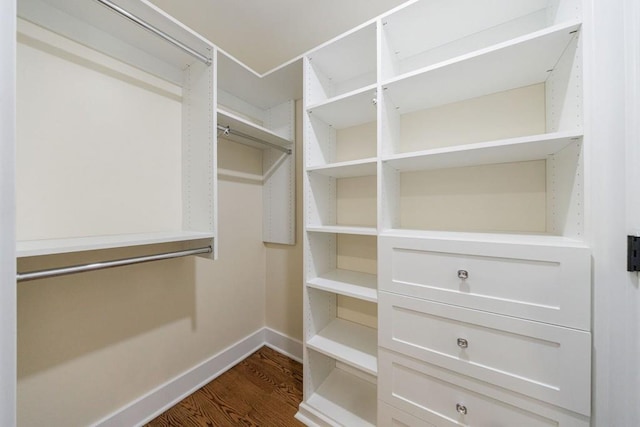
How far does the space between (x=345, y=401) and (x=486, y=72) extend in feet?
6.24

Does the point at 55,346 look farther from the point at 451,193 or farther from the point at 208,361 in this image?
the point at 451,193

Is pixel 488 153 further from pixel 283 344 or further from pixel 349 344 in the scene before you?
pixel 283 344

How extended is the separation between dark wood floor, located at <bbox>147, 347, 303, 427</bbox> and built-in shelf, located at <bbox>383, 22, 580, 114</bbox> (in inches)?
76.2

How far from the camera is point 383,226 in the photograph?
3.75 ft

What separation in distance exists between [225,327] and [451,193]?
1.86 metres

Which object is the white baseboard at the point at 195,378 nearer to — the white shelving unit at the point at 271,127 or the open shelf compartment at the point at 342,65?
the white shelving unit at the point at 271,127

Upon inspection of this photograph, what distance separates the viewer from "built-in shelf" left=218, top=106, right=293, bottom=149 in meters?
1.41

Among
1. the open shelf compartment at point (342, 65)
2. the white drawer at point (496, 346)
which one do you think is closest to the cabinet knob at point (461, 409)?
the white drawer at point (496, 346)

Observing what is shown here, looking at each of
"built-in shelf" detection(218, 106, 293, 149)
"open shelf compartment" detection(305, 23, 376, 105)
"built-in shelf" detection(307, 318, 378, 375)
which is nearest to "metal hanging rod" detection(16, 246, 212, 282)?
"built-in shelf" detection(218, 106, 293, 149)

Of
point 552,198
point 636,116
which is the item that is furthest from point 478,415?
point 636,116

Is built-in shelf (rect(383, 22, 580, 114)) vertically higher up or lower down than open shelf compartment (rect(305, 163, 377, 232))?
higher up

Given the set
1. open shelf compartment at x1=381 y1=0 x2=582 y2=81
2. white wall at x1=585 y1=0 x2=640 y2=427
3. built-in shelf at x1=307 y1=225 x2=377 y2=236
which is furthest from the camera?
built-in shelf at x1=307 y1=225 x2=377 y2=236

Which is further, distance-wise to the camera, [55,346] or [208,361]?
[208,361]

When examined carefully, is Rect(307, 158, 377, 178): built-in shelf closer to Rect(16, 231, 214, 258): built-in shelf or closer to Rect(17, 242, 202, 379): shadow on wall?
Rect(16, 231, 214, 258): built-in shelf
